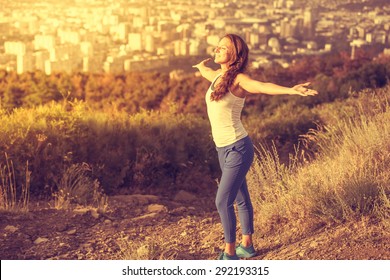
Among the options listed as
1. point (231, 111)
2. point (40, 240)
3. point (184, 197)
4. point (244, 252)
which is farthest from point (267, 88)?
point (184, 197)

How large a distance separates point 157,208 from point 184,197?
121 cm

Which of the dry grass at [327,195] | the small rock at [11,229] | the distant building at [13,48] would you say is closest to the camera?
the dry grass at [327,195]

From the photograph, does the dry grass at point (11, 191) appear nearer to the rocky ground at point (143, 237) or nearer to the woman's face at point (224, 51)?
the rocky ground at point (143, 237)

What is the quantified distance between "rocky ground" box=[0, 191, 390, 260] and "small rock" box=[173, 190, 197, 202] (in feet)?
2.60

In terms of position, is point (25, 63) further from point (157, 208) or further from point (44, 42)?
point (157, 208)

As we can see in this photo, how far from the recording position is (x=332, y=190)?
5.94 metres

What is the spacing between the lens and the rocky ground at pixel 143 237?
539 cm

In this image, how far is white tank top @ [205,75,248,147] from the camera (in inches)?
187

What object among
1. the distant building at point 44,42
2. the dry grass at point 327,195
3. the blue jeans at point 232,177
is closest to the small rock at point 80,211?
the dry grass at point 327,195

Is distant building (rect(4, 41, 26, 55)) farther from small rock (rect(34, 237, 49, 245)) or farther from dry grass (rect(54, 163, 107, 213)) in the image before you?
small rock (rect(34, 237, 49, 245))

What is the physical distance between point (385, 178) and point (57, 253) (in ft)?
9.33

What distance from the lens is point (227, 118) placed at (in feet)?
15.6

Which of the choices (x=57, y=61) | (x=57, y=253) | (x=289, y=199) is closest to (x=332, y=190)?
(x=289, y=199)
